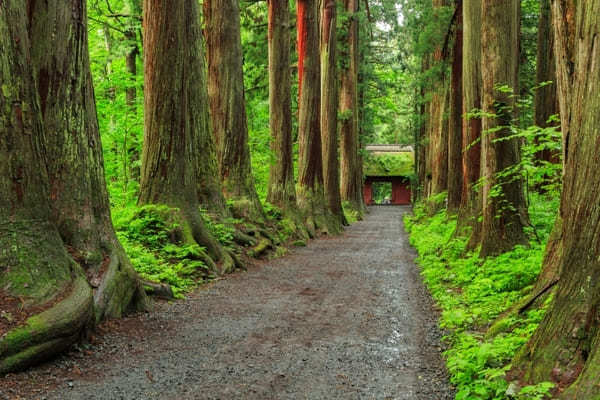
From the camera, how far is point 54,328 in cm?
435

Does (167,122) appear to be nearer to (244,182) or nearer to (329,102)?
Answer: (244,182)

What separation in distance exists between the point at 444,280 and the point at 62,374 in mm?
5803

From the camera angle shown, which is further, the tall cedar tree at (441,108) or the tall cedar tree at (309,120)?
the tall cedar tree at (309,120)

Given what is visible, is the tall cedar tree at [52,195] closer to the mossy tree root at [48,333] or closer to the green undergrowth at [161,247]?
the mossy tree root at [48,333]

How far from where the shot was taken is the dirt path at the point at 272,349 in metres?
3.96

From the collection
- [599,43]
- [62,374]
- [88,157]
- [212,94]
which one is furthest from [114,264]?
[212,94]

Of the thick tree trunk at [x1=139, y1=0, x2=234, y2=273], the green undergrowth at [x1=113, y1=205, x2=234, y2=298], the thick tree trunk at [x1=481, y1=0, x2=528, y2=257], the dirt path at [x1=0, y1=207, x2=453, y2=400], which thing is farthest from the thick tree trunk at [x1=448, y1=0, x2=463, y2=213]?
the green undergrowth at [x1=113, y1=205, x2=234, y2=298]

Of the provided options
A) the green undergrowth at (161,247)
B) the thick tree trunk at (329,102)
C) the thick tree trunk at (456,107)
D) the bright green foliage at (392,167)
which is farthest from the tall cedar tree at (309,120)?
the bright green foliage at (392,167)

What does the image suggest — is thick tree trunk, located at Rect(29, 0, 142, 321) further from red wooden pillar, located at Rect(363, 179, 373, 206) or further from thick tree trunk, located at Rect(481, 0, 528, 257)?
red wooden pillar, located at Rect(363, 179, 373, 206)

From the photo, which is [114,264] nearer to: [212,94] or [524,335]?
[524,335]

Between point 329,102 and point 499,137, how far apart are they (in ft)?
43.5

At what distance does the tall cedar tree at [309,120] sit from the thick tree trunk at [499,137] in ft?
30.7

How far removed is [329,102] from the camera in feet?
69.1

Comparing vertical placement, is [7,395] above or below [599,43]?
below
